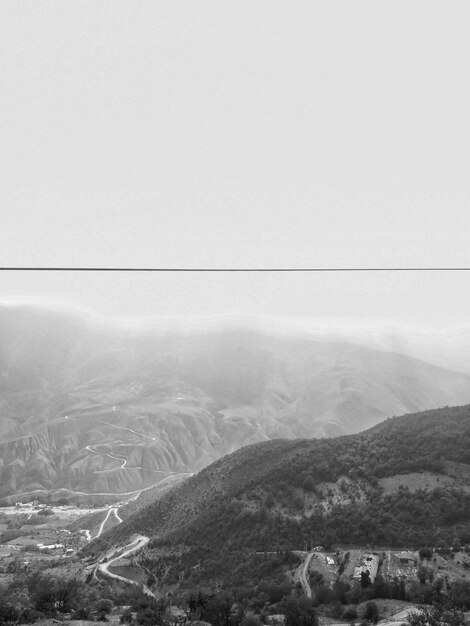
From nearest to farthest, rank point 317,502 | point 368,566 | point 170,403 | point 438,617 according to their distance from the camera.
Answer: point 438,617, point 368,566, point 317,502, point 170,403

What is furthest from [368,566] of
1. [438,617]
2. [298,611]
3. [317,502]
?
[317,502]

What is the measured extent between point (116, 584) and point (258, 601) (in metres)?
13.7

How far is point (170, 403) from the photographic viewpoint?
158625 millimetres

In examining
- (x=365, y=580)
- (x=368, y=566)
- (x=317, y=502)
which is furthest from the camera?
(x=317, y=502)

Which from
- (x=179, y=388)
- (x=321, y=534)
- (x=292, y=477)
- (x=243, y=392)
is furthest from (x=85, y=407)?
(x=321, y=534)

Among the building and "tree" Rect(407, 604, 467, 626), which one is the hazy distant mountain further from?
"tree" Rect(407, 604, 467, 626)

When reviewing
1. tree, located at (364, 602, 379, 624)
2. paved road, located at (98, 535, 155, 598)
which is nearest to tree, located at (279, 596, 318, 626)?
tree, located at (364, 602, 379, 624)

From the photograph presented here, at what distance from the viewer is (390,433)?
61.6 metres

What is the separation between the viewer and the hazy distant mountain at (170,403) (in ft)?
415

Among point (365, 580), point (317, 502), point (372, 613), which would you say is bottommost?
point (317, 502)

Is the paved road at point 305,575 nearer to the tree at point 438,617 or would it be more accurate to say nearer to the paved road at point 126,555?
the tree at point 438,617

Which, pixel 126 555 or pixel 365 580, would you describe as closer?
pixel 365 580

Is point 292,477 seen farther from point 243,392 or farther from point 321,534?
point 243,392

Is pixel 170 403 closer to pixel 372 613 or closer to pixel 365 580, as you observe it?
pixel 365 580
